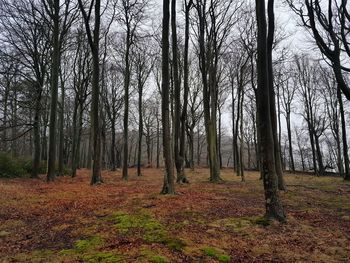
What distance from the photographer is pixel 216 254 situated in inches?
207

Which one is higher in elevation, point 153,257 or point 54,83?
point 54,83

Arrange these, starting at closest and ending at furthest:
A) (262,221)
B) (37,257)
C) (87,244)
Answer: (37,257)
(87,244)
(262,221)

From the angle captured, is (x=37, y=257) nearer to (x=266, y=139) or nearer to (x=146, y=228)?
(x=146, y=228)

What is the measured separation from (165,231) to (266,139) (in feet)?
11.2

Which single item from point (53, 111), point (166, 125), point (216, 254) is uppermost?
point (53, 111)

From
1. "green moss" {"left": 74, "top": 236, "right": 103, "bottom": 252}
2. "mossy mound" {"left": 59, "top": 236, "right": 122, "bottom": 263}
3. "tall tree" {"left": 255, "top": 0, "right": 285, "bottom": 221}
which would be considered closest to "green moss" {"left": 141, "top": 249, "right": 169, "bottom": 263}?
"mossy mound" {"left": 59, "top": 236, "right": 122, "bottom": 263}

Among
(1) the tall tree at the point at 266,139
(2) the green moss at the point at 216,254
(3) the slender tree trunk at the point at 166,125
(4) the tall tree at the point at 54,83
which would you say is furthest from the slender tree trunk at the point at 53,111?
(2) the green moss at the point at 216,254

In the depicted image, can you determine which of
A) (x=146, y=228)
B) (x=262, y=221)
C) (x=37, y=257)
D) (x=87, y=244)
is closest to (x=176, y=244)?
(x=146, y=228)

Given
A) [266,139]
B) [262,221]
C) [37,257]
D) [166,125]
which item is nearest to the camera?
[37,257]

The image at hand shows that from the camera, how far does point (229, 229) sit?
691 centimetres

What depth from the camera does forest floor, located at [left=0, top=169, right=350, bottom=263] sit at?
520 centimetres

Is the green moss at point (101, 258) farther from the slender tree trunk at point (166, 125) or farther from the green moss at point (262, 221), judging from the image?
the slender tree trunk at point (166, 125)

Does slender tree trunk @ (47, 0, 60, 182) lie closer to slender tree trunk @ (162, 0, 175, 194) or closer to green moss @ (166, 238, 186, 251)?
slender tree trunk @ (162, 0, 175, 194)

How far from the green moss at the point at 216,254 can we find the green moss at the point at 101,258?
1.55 meters
